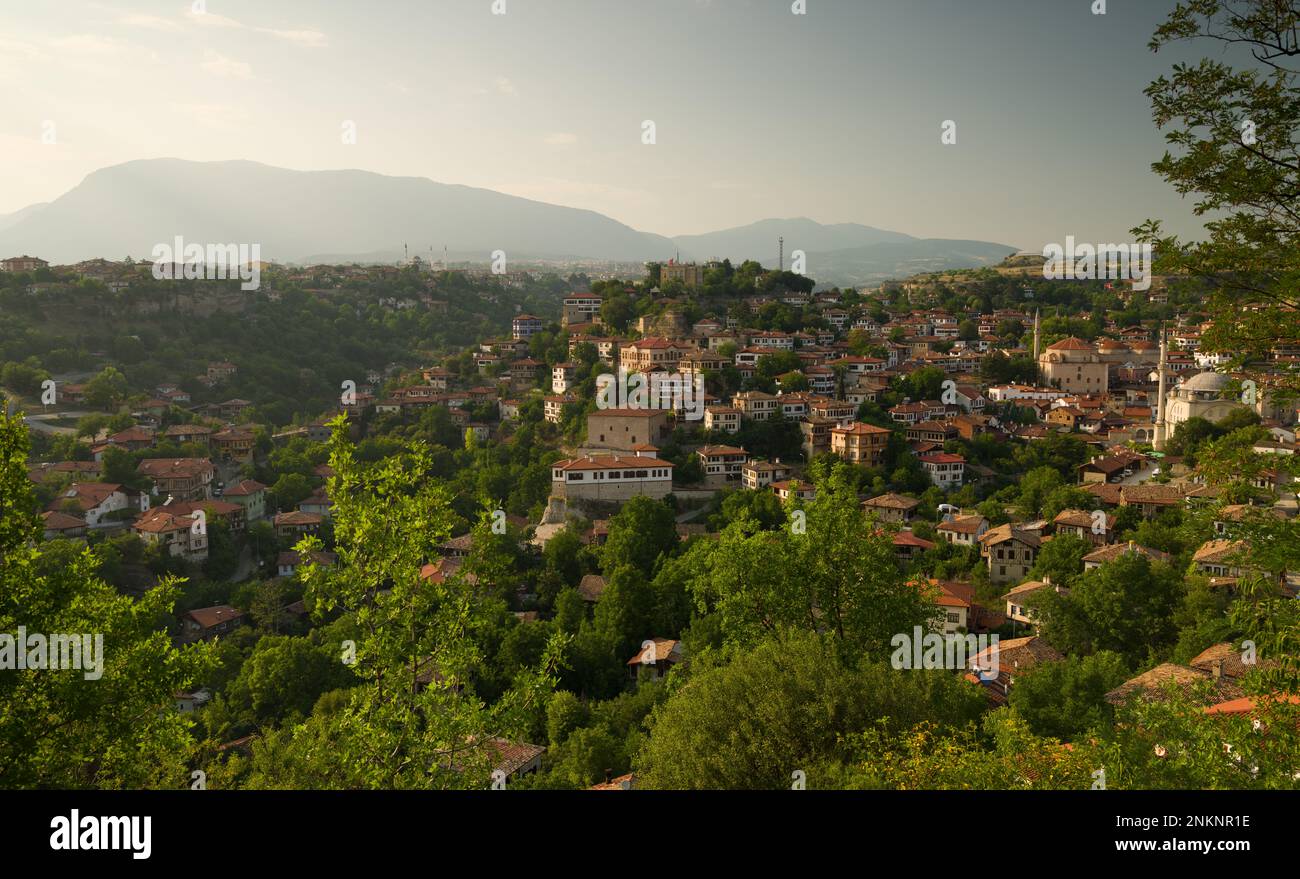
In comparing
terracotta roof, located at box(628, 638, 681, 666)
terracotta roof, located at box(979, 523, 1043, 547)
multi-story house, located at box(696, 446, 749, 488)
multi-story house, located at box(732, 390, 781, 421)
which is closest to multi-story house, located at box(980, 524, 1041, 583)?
terracotta roof, located at box(979, 523, 1043, 547)

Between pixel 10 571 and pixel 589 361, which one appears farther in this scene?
pixel 589 361

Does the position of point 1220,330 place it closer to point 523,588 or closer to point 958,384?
point 523,588

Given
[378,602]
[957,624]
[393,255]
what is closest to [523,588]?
[957,624]

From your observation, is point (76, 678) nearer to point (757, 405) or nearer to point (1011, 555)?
point (1011, 555)

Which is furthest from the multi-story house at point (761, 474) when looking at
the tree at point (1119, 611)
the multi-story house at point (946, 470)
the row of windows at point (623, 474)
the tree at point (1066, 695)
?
the tree at point (1066, 695)

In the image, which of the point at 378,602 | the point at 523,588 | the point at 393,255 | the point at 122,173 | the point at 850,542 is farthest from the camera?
the point at 393,255

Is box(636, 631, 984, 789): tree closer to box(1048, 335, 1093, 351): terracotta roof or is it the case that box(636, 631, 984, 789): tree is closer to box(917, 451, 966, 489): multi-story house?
box(917, 451, 966, 489): multi-story house
